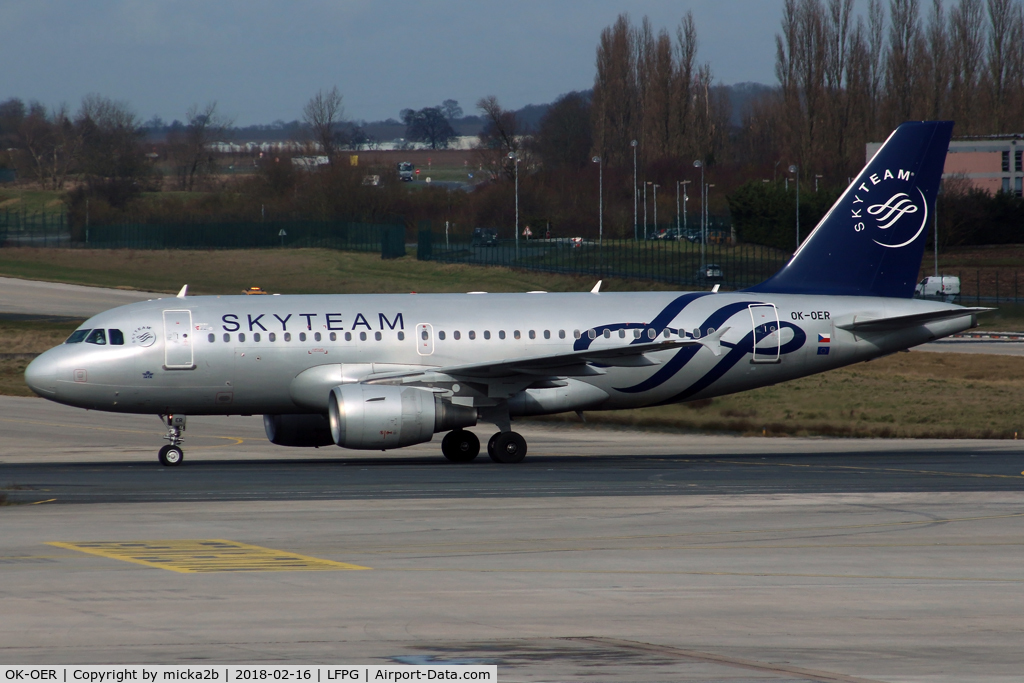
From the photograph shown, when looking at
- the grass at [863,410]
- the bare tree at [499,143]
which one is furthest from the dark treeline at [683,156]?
the grass at [863,410]

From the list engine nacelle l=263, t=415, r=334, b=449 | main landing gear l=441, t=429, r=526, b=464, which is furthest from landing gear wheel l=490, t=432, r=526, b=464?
engine nacelle l=263, t=415, r=334, b=449

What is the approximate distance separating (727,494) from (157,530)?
10.5 meters

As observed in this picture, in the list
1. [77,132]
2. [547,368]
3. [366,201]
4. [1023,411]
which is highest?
[77,132]

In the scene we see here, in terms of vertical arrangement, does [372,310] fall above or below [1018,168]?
below

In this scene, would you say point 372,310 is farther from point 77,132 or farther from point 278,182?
point 77,132

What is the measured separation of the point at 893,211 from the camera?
3294 cm

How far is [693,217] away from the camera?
131 metres

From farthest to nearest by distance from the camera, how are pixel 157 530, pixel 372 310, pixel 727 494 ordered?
pixel 372 310
pixel 727 494
pixel 157 530

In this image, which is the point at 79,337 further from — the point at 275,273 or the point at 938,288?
the point at 938,288

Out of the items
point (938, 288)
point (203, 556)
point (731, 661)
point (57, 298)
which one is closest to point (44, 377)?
point (203, 556)

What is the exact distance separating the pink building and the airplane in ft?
304

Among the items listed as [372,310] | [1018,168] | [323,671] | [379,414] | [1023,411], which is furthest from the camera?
[1018,168]

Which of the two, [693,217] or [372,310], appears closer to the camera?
[372,310]

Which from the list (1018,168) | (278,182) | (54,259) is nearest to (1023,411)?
(54,259)
